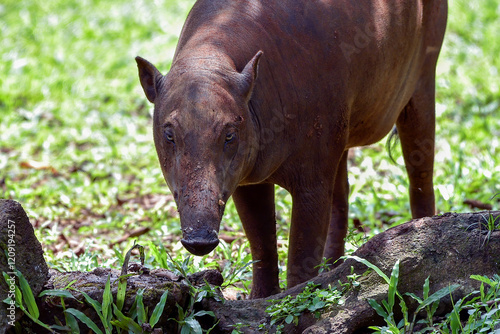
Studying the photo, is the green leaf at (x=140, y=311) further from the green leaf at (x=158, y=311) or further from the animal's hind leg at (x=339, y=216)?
the animal's hind leg at (x=339, y=216)

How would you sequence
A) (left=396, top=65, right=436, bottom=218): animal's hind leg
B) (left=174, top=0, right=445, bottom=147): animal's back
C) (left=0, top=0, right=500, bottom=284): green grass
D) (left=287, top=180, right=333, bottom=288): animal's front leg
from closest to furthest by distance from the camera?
(left=174, top=0, right=445, bottom=147): animal's back, (left=287, top=180, right=333, bottom=288): animal's front leg, (left=396, top=65, right=436, bottom=218): animal's hind leg, (left=0, top=0, right=500, bottom=284): green grass

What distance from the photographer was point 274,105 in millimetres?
4281

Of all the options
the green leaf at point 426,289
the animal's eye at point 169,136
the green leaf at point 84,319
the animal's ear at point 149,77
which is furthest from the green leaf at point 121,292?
the green leaf at point 426,289

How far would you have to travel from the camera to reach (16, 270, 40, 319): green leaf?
135 inches

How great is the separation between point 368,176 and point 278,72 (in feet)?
10.0

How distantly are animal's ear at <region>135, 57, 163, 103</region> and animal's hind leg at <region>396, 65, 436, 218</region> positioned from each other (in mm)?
2331

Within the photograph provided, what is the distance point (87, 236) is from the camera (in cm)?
614

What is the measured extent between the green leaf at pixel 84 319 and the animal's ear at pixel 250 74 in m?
1.43

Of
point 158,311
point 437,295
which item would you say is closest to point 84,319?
point 158,311

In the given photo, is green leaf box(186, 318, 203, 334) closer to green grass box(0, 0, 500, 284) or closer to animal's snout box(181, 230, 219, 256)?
animal's snout box(181, 230, 219, 256)

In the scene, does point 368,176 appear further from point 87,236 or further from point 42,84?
point 42,84

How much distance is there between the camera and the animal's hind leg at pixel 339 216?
5.51m

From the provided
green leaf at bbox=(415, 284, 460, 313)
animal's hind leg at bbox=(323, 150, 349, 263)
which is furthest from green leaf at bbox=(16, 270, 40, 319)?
animal's hind leg at bbox=(323, 150, 349, 263)

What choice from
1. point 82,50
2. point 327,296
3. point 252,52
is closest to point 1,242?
point 327,296
